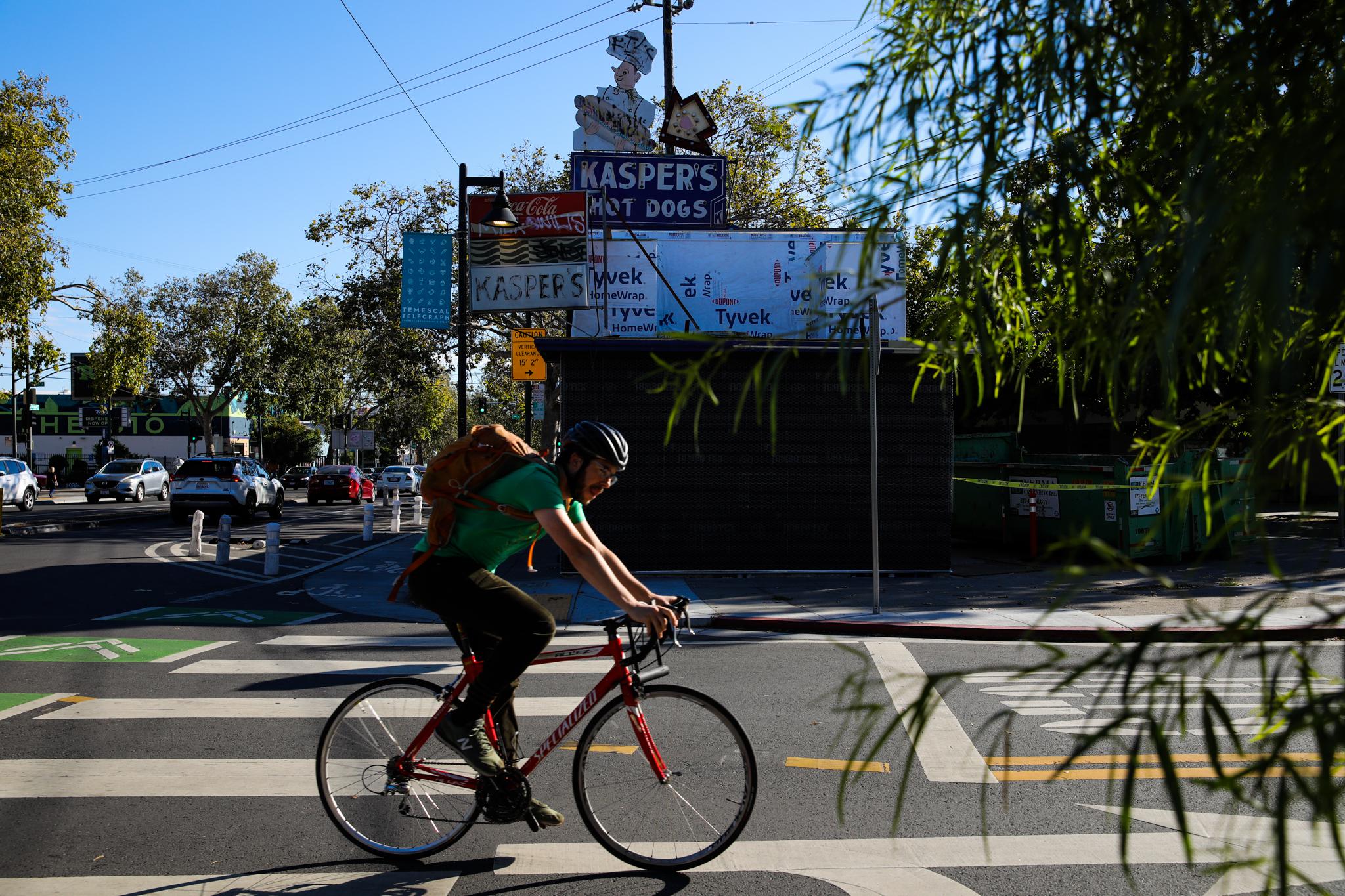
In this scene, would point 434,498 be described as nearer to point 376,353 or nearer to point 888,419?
point 888,419

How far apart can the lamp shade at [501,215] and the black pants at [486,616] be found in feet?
41.2

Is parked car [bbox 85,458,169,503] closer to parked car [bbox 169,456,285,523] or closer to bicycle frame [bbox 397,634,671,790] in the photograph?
parked car [bbox 169,456,285,523]

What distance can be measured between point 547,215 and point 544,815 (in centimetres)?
1346

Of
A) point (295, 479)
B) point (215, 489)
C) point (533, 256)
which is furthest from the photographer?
point (295, 479)

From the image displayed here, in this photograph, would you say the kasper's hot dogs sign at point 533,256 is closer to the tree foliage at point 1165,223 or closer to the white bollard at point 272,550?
the white bollard at point 272,550

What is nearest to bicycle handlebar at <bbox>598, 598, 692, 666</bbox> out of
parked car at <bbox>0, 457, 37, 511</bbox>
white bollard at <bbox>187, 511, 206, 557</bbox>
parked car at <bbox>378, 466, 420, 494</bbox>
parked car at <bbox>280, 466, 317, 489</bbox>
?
white bollard at <bbox>187, 511, 206, 557</bbox>

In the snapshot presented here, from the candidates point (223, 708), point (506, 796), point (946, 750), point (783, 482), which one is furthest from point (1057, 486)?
point (506, 796)

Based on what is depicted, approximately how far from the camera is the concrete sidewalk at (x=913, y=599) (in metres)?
10.6

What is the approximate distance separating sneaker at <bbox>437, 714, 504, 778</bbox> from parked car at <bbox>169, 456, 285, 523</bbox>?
87.5ft

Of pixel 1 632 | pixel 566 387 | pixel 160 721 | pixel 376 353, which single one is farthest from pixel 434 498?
pixel 376 353

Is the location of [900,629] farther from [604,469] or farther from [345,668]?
[604,469]

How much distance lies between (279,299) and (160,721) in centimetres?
4942

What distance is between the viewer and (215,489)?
28422 mm

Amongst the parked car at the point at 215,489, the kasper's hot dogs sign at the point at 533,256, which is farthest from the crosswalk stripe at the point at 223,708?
the parked car at the point at 215,489
